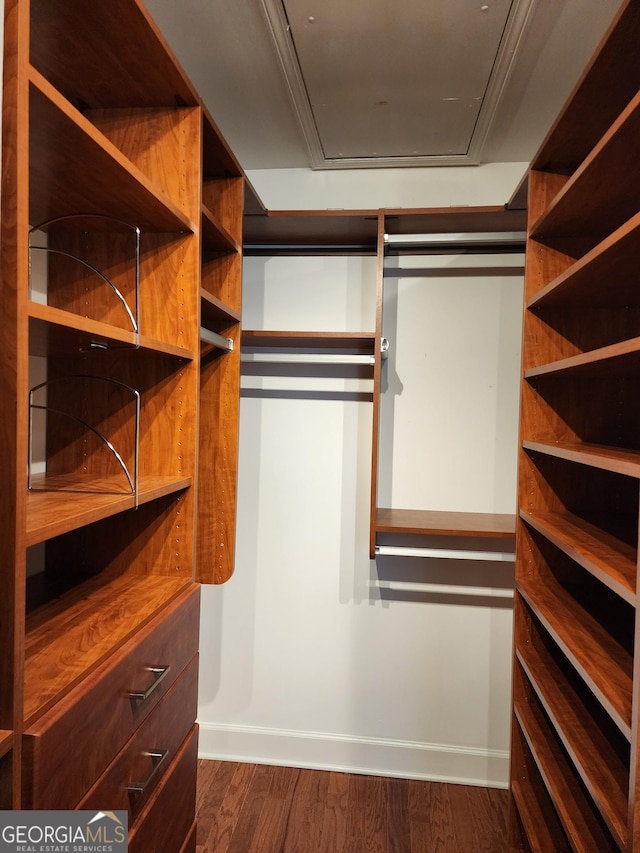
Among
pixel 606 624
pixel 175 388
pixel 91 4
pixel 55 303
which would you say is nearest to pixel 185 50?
pixel 91 4

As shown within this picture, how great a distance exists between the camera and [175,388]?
1394 mm

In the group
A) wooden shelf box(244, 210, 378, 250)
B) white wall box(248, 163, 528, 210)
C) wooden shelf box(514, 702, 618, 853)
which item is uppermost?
white wall box(248, 163, 528, 210)

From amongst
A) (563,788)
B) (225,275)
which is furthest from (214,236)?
(563,788)

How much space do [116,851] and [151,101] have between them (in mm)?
1586

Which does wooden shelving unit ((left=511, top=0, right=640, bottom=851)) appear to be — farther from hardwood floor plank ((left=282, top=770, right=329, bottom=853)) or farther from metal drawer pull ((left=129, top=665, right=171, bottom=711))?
metal drawer pull ((left=129, top=665, right=171, bottom=711))

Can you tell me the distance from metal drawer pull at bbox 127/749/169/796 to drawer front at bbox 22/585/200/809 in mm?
95

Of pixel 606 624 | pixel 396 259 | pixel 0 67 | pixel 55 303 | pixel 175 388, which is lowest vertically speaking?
pixel 606 624

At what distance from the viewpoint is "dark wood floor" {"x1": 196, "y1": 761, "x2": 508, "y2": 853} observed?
6.20 feet

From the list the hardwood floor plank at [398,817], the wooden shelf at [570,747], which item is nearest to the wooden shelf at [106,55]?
the wooden shelf at [570,747]

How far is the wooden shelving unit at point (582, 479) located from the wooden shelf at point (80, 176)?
0.90 m

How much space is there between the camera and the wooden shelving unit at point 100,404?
75 centimetres

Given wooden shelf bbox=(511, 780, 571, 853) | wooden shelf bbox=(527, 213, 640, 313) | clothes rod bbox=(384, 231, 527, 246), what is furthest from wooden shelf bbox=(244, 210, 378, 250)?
wooden shelf bbox=(511, 780, 571, 853)

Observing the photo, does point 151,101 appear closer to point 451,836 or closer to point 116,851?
point 116,851

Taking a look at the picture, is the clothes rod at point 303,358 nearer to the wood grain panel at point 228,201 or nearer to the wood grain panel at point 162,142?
the wood grain panel at point 228,201
